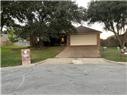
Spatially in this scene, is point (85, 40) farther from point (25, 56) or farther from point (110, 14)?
point (25, 56)

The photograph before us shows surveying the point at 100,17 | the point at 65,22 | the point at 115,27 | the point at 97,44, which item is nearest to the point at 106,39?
the point at 97,44

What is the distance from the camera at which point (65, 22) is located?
27297mm

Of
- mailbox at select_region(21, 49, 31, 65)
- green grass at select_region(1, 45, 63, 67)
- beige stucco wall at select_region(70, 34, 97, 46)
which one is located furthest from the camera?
beige stucco wall at select_region(70, 34, 97, 46)

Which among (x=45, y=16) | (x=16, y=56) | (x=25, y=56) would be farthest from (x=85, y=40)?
(x=25, y=56)

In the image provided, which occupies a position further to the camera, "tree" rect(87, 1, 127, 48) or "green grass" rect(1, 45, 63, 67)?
"tree" rect(87, 1, 127, 48)

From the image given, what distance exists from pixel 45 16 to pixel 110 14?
7.73 m

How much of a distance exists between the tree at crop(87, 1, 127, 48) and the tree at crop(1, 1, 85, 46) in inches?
61.1

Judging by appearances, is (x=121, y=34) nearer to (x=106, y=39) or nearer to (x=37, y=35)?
(x=106, y=39)

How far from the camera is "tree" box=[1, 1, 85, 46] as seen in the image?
2553cm

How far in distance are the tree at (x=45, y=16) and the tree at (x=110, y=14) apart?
155 centimetres

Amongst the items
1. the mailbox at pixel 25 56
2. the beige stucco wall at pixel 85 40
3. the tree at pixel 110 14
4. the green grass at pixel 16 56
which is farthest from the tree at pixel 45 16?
the mailbox at pixel 25 56

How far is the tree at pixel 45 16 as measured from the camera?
25.5 meters

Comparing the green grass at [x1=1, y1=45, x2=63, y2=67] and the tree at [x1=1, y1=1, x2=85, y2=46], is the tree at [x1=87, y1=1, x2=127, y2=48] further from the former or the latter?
the green grass at [x1=1, y1=45, x2=63, y2=67]

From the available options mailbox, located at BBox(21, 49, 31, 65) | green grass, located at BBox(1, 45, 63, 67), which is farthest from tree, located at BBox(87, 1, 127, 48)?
mailbox, located at BBox(21, 49, 31, 65)
